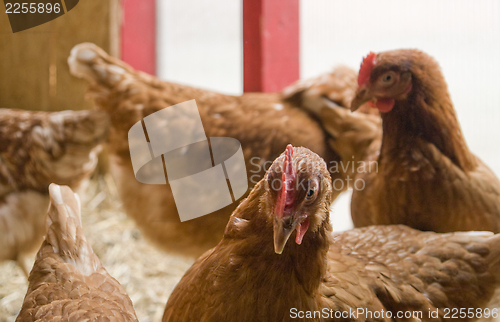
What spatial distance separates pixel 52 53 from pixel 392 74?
2.89 feet

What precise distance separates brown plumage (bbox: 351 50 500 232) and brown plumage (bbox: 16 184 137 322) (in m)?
0.65

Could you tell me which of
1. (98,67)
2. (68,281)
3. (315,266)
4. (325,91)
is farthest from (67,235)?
(325,91)

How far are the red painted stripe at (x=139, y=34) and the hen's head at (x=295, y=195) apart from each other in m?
0.58

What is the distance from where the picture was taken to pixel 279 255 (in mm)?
700

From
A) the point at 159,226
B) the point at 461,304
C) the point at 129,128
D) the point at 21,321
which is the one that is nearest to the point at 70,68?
the point at 129,128

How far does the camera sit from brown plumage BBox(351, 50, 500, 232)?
98 centimetres

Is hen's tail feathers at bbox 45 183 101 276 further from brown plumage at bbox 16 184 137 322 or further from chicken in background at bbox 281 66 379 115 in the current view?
chicken in background at bbox 281 66 379 115

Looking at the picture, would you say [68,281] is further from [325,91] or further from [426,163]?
[426,163]

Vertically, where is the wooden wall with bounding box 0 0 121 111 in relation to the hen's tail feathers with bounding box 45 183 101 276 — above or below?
above

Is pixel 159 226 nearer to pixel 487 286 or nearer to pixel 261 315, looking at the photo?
pixel 261 315

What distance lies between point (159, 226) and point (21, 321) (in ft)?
1.38

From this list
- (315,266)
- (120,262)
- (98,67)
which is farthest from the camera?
(120,262)

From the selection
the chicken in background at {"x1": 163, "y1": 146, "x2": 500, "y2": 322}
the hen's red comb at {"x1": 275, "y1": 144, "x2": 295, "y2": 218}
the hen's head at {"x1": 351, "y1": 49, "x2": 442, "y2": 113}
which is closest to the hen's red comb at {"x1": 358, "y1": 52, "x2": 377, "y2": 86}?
the hen's head at {"x1": 351, "y1": 49, "x2": 442, "y2": 113}

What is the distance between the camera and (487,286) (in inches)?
36.9
